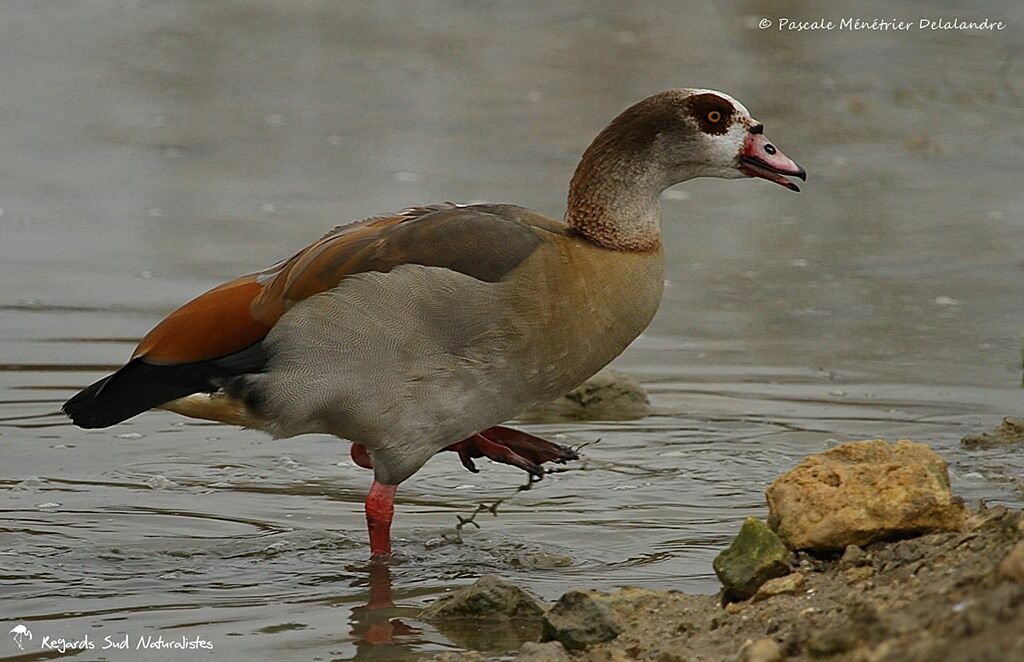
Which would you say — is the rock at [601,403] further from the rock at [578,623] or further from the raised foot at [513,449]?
the rock at [578,623]

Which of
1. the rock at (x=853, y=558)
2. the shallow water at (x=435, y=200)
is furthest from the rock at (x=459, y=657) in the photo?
the rock at (x=853, y=558)

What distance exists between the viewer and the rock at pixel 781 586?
527 cm

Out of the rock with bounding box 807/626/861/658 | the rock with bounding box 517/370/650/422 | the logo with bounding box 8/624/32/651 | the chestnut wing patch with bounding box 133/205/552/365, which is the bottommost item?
the logo with bounding box 8/624/32/651

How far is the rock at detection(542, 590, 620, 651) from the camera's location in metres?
5.14

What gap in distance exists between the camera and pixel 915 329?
403 inches

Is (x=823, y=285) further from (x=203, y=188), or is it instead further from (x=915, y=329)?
(x=203, y=188)

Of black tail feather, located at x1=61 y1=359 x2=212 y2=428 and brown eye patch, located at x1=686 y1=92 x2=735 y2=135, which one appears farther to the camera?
brown eye patch, located at x1=686 y1=92 x2=735 y2=135

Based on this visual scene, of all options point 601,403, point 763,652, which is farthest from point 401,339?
point 763,652

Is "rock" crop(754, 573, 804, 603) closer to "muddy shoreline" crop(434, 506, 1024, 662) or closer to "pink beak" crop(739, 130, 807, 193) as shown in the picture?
"muddy shoreline" crop(434, 506, 1024, 662)

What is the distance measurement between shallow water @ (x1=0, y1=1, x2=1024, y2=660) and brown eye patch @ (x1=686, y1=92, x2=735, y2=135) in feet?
4.76

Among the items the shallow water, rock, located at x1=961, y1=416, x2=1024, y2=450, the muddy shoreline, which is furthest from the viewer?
rock, located at x1=961, y1=416, x2=1024, y2=450

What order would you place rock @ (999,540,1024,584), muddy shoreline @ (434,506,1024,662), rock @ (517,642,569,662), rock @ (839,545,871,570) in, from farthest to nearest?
1. rock @ (839,545,871,570)
2. rock @ (517,642,569,662)
3. rock @ (999,540,1024,584)
4. muddy shoreline @ (434,506,1024,662)

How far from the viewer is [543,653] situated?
514 centimetres

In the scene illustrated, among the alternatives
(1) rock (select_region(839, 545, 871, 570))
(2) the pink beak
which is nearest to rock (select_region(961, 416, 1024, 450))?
(2) the pink beak
